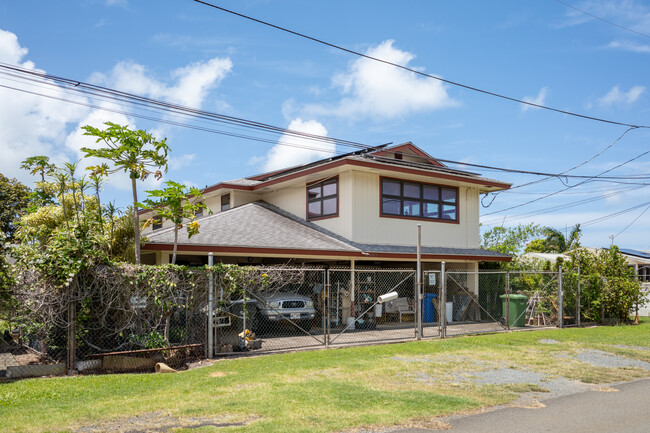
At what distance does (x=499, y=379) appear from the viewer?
9477mm

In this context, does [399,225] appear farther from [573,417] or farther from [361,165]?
[573,417]

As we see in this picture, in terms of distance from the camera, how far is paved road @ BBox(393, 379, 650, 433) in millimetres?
6453

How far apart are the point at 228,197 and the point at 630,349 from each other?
16.1m

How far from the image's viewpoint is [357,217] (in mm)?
18844

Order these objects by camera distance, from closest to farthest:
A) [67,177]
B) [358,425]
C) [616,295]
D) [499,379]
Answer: [358,425]
[499,379]
[67,177]
[616,295]

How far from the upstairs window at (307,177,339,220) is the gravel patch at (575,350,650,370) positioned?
9530mm

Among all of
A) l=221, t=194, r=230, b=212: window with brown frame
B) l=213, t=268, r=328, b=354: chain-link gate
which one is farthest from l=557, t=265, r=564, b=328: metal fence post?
l=221, t=194, r=230, b=212: window with brown frame

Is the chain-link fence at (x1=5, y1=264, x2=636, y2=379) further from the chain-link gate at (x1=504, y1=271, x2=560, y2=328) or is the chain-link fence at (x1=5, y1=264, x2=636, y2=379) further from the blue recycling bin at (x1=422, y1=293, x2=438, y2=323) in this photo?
the blue recycling bin at (x1=422, y1=293, x2=438, y2=323)

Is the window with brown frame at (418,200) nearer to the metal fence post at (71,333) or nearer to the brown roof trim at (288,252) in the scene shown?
the brown roof trim at (288,252)

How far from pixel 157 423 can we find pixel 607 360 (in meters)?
9.50

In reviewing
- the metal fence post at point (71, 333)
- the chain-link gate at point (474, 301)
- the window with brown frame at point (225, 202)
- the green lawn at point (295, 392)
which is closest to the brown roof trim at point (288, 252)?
the chain-link gate at point (474, 301)

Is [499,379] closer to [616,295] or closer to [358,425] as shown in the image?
A: [358,425]

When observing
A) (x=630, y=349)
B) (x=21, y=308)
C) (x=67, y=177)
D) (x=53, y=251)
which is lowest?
(x=630, y=349)

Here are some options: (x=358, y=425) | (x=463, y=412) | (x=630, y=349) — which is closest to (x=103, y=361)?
(x=358, y=425)
